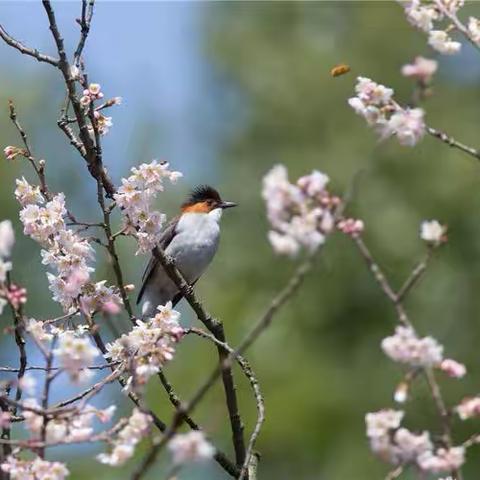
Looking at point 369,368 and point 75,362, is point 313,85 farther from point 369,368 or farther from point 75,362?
point 75,362

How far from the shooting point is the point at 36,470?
2309 millimetres

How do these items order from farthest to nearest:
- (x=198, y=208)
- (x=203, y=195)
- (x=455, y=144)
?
(x=203, y=195)
(x=198, y=208)
(x=455, y=144)

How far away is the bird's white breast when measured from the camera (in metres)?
5.14

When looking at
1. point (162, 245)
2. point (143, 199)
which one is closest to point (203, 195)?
point (162, 245)

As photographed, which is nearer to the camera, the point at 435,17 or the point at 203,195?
the point at 435,17

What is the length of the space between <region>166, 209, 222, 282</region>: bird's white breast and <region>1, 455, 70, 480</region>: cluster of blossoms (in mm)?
2814

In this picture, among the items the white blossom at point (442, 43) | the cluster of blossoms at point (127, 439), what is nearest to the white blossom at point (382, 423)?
the cluster of blossoms at point (127, 439)

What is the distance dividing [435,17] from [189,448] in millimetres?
1372

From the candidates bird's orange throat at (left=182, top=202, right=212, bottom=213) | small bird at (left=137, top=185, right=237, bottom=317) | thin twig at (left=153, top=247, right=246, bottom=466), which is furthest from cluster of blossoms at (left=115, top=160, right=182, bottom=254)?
bird's orange throat at (left=182, top=202, right=212, bottom=213)

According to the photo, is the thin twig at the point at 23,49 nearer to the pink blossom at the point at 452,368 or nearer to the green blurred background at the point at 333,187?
the pink blossom at the point at 452,368

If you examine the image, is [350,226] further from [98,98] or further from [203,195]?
[203,195]

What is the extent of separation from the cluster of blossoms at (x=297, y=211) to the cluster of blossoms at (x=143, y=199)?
1.13 m

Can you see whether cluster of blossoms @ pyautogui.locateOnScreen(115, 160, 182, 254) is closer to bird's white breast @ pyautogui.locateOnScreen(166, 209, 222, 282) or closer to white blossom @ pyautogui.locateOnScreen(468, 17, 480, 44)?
white blossom @ pyautogui.locateOnScreen(468, 17, 480, 44)

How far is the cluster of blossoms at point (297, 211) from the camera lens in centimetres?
210
